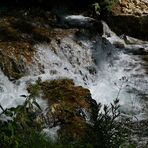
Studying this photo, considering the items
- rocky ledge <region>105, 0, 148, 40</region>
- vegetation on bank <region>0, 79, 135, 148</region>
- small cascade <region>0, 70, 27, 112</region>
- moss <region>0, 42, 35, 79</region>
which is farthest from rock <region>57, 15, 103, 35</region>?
vegetation on bank <region>0, 79, 135, 148</region>

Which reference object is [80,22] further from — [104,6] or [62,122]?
[62,122]

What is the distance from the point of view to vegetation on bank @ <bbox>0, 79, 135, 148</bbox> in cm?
344

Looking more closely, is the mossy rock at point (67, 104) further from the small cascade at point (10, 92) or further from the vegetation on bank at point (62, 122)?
the small cascade at point (10, 92)

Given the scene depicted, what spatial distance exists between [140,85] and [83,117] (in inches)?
107

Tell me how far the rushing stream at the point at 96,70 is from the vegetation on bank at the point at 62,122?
30.0 inches

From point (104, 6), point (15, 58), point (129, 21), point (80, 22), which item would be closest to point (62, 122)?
point (15, 58)

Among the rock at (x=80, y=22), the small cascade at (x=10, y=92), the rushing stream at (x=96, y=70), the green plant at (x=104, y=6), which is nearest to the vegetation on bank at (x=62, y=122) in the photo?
the small cascade at (x=10, y=92)

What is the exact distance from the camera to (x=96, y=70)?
9641mm

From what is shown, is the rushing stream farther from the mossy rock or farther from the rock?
the mossy rock

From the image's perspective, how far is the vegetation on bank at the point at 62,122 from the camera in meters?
3.44

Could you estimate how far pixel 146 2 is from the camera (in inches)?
513

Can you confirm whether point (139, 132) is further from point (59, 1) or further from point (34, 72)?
point (59, 1)

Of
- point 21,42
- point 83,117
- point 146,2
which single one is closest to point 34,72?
point 21,42

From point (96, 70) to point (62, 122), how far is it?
3.32 m
